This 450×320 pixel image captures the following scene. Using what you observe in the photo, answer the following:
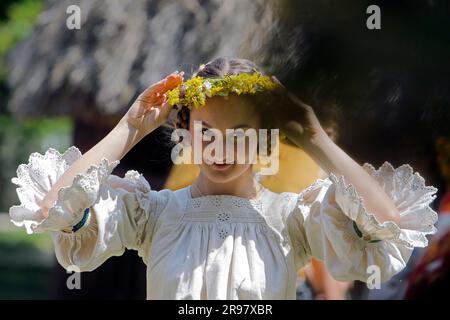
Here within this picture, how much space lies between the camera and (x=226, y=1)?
9.95 feet

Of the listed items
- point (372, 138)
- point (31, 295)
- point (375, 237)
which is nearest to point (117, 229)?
point (375, 237)

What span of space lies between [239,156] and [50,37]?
3074 millimetres

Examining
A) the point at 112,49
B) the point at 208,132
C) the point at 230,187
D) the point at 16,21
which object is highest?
the point at 16,21

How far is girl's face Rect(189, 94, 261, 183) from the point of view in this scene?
1.84 meters

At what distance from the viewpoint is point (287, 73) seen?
2.09 meters

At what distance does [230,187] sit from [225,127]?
0.49 feet

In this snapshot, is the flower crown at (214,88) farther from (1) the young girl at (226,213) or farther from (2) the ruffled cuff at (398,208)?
(2) the ruffled cuff at (398,208)

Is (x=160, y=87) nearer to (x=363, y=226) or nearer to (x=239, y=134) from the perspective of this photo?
(x=239, y=134)

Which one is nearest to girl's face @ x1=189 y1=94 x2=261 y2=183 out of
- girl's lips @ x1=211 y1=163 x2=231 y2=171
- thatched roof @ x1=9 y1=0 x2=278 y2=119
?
girl's lips @ x1=211 y1=163 x2=231 y2=171

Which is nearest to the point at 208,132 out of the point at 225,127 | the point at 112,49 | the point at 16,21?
the point at 225,127

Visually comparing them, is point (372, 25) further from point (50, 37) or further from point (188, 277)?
point (50, 37)

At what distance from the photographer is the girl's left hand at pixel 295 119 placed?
1.83 metres

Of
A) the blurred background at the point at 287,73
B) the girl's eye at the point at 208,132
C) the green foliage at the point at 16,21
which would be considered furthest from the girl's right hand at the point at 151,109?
the green foliage at the point at 16,21
